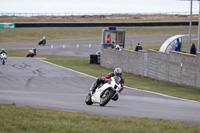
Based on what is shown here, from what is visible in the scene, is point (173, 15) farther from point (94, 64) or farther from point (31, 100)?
point (31, 100)

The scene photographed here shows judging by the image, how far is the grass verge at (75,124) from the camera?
897cm

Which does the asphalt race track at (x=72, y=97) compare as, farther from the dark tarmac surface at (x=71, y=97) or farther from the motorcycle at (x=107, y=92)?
the motorcycle at (x=107, y=92)

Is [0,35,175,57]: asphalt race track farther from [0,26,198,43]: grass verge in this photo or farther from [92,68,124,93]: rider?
[92,68,124,93]: rider

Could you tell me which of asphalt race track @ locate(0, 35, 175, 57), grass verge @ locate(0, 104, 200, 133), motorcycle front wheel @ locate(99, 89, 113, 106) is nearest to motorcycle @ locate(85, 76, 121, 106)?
motorcycle front wheel @ locate(99, 89, 113, 106)

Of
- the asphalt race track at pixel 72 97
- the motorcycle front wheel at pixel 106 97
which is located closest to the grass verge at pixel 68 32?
the asphalt race track at pixel 72 97

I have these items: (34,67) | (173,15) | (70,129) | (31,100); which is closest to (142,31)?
(173,15)

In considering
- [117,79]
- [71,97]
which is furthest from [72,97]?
[117,79]

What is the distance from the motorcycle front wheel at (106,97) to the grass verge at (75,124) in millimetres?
2359

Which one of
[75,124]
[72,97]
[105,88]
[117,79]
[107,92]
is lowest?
[72,97]

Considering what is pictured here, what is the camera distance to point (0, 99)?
14.9m

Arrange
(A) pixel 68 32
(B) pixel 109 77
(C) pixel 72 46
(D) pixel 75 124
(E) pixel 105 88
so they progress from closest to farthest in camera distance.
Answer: (D) pixel 75 124 → (E) pixel 105 88 → (B) pixel 109 77 → (C) pixel 72 46 → (A) pixel 68 32

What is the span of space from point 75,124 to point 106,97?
395 centimetres

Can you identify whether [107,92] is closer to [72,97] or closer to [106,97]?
[106,97]

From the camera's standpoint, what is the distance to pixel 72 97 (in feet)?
55.5
